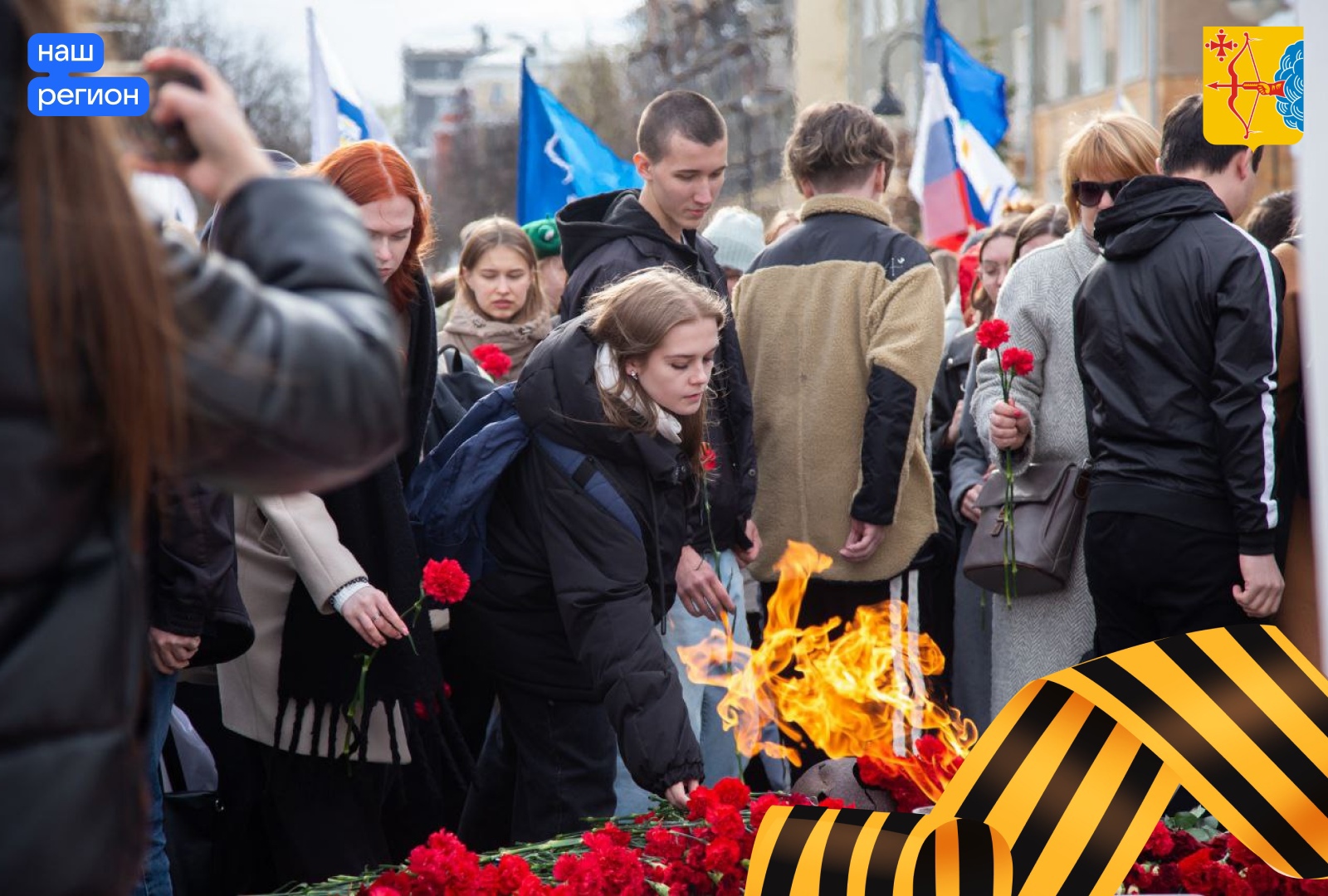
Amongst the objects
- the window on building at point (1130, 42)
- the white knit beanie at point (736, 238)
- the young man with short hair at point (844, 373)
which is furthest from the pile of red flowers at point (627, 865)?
the window on building at point (1130, 42)

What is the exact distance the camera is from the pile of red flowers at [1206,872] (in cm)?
323

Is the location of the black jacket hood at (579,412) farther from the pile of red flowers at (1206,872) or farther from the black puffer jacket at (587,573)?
the pile of red flowers at (1206,872)

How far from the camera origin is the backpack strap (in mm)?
4340

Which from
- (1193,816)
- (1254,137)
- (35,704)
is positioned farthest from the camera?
(1254,137)

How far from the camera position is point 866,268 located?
5.69m

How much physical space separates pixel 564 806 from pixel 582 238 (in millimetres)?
1955

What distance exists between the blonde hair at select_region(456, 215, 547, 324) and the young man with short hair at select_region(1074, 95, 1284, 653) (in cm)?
262

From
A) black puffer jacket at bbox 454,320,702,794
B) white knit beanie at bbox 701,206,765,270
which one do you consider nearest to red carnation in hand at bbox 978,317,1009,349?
black puffer jacket at bbox 454,320,702,794

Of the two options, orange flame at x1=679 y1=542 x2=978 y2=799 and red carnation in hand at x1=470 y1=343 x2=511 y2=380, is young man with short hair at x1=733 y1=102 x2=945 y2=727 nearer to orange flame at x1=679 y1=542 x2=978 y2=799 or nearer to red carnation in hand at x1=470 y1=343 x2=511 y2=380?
orange flame at x1=679 y1=542 x2=978 y2=799

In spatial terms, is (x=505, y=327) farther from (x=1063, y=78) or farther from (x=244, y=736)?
(x=1063, y=78)

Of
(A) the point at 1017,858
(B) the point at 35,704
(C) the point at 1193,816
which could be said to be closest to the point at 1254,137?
(C) the point at 1193,816

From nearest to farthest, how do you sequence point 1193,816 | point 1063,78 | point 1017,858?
point 1017,858, point 1193,816, point 1063,78

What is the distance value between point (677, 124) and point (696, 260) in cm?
46

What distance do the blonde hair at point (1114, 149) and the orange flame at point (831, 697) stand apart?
1.63 m
